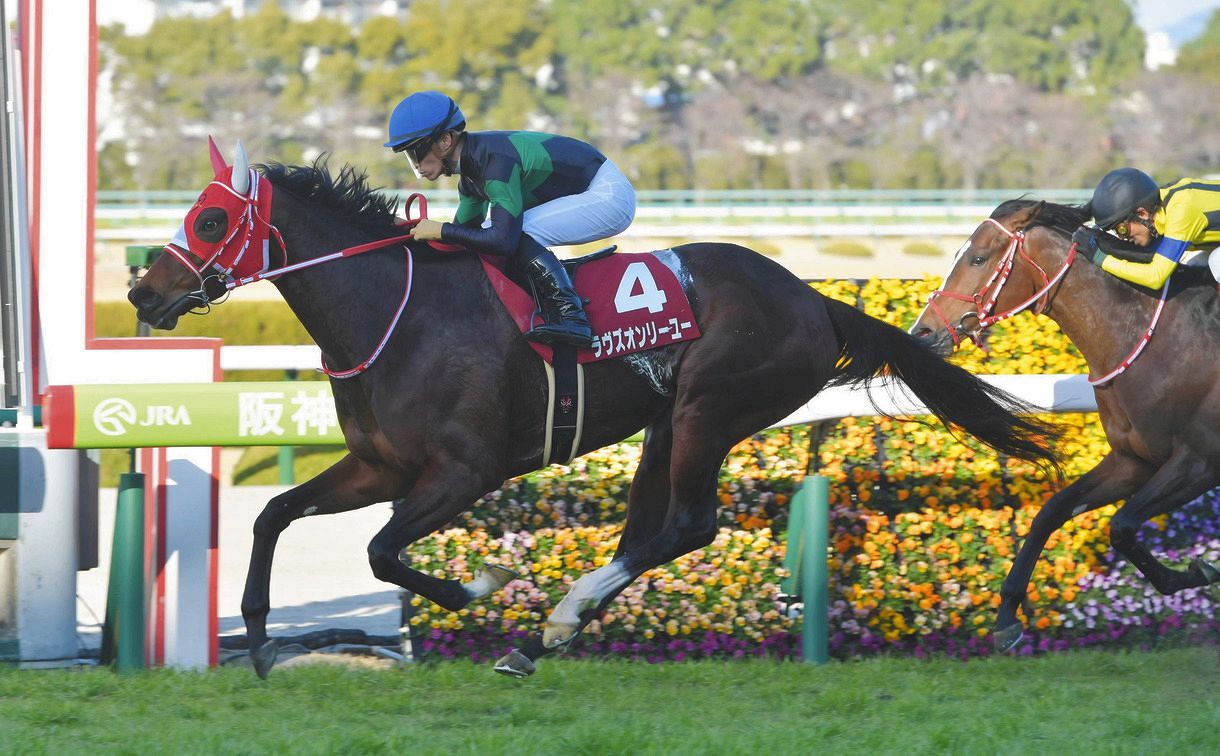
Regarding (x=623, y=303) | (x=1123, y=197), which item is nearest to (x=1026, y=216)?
(x=1123, y=197)

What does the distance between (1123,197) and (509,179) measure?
2.12 m

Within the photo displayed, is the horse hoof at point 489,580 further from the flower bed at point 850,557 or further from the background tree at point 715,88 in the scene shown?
the background tree at point 715,88

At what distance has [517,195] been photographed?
4.44 m

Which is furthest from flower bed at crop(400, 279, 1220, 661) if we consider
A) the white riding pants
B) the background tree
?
the background tree

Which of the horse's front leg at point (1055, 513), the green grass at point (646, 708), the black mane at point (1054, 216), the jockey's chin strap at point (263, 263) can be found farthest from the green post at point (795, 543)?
the jockey's chin strap at point (263, 263)

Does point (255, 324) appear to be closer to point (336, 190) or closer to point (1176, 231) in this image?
point (336, 190)

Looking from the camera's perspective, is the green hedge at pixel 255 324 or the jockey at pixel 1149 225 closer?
the jockey at pixel 1149 225

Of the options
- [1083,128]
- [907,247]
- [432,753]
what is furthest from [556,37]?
[432,753]

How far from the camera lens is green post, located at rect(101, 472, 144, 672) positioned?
4809 millimetres

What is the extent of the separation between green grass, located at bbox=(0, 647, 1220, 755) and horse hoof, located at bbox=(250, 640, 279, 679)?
0.08 meters

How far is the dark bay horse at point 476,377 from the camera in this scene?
14.1 feet

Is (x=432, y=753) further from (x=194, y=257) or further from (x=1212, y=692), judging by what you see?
(x=1212, y=692)

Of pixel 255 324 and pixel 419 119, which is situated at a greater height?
pixel 419 119

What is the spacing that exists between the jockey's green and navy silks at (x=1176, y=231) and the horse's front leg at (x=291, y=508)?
2.52 metres
